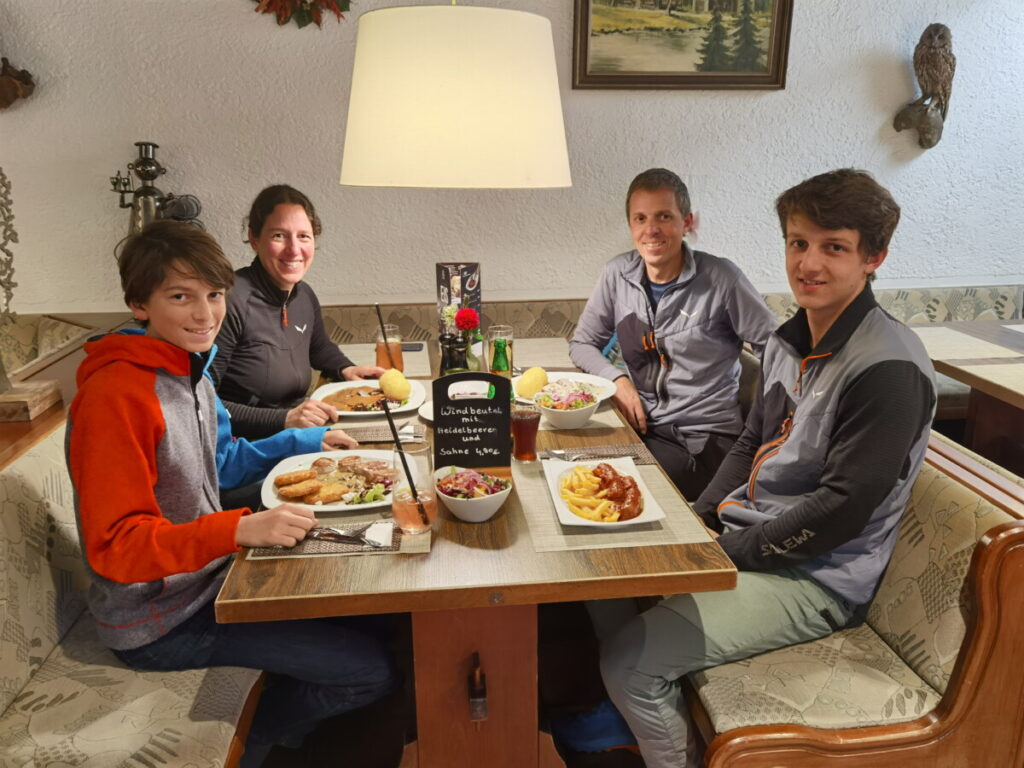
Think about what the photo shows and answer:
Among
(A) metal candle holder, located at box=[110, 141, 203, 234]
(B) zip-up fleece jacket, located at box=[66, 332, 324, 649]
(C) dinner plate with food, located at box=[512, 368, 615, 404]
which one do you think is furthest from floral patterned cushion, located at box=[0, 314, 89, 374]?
(C) dinner plate with food, located at box=[512, 368, 615, 404]

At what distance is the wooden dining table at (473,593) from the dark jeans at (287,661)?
16cm

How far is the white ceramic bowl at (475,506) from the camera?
1.35m

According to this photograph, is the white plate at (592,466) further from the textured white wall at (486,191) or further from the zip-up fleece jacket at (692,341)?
the textured white wall at (486,191)

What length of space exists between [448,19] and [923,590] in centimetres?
130

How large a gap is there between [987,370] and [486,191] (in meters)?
1.92

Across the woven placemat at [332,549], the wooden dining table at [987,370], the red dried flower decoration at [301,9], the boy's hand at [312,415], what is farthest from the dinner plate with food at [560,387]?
the red dried flower decoration at [301,9]

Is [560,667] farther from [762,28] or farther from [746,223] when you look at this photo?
→ [762,28]

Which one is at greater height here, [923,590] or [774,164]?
[774,164]

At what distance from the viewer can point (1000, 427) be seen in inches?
108

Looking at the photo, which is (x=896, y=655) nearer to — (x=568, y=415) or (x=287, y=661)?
(x=568, y=415)

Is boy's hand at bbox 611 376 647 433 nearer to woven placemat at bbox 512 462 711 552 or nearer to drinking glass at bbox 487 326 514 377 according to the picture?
drinking glass at bbox 487 326 514 377

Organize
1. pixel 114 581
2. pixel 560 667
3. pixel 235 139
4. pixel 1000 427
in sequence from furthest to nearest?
pixel 235 139
pixel 1000 427
pixel 560 667
pixel 114 581

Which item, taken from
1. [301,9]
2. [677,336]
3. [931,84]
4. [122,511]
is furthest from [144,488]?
[931,84]

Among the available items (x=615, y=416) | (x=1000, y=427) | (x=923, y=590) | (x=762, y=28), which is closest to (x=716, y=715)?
(x=923, y=590)
